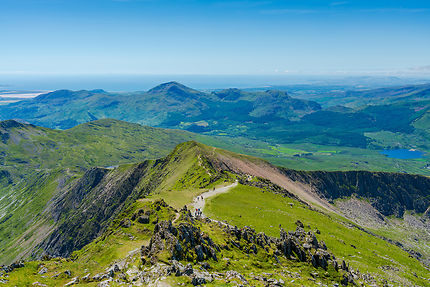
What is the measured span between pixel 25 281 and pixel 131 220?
124 ft

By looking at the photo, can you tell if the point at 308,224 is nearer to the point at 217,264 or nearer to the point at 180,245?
the point at 217,264

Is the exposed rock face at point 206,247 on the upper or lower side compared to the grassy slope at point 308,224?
upper

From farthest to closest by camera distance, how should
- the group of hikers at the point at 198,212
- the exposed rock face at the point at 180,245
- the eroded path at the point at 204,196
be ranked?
1. the eroded path at the point at 204,196
2. the group of hikers at the point at 198,212
3. the exposed rock face at the point at 180,245

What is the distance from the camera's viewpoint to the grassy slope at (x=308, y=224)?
3071 inches

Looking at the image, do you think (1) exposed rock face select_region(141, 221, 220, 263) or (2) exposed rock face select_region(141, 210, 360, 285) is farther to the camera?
(1) exposed rock face select_region(141, 221, 220, 263)

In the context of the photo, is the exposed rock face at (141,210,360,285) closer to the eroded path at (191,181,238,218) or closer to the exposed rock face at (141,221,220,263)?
the exposed rock face at (141,221,220,263)

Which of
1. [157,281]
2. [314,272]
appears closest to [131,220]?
[157,281]

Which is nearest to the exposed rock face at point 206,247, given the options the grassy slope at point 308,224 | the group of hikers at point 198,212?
the grassy slope at point 308,224

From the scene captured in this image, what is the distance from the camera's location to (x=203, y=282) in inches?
1455

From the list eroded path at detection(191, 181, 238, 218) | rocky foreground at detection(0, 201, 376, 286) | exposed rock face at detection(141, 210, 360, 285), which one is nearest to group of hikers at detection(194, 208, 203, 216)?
eroded path at detection(191, 181, 238, 218)

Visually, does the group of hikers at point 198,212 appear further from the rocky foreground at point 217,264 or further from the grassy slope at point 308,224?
the rocky foreground at point 217,264

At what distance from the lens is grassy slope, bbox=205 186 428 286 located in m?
78.0

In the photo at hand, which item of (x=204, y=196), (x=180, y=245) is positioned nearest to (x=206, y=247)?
(x=180, y=245)

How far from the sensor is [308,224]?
10231 cm
